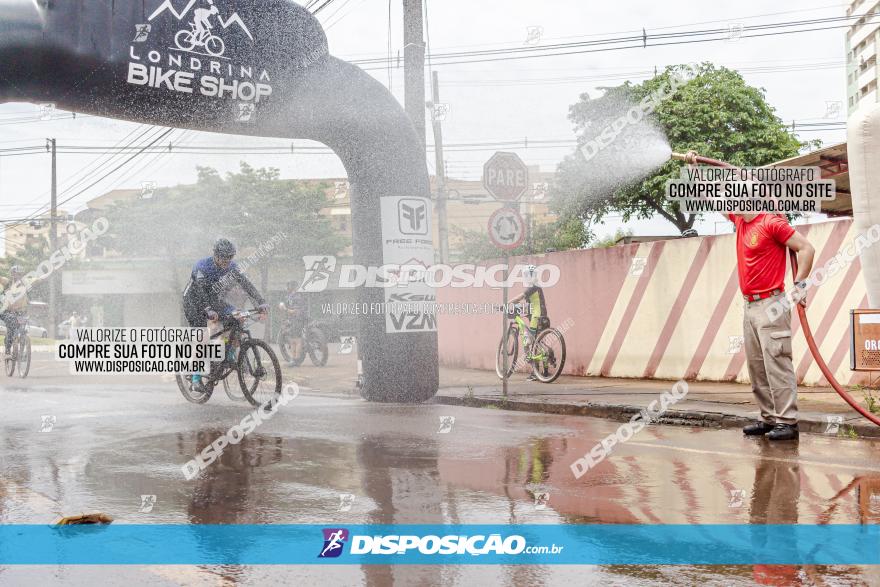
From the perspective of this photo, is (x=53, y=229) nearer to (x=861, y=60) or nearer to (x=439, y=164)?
(x=439, y=164)

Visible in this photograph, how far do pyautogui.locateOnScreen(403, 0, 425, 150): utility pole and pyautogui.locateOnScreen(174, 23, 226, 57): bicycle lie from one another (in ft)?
11.8

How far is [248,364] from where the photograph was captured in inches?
427

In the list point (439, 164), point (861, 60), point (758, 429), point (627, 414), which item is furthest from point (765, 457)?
point (861, 60)

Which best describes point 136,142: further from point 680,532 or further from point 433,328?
point 680,532

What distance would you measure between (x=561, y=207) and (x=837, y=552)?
107 feet

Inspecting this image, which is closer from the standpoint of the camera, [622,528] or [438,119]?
[622,528]

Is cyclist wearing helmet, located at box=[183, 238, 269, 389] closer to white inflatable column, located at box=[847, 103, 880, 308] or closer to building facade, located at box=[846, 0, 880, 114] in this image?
white inflatable column, located at box=[847, 103, 880, 308]

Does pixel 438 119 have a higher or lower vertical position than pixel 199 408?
higher

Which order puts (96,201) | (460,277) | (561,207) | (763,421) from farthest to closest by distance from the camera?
(96,201) → (561,207) → (460,277) → (763,421)

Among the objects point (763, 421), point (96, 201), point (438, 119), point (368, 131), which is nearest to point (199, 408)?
point (368, 131)

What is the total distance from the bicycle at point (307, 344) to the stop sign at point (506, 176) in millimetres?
9513

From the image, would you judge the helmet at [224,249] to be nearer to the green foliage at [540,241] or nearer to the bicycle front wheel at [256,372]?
the bicycle front wheel at [256,372]

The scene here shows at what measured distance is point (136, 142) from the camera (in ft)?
58.7

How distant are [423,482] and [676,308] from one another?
8880mm
